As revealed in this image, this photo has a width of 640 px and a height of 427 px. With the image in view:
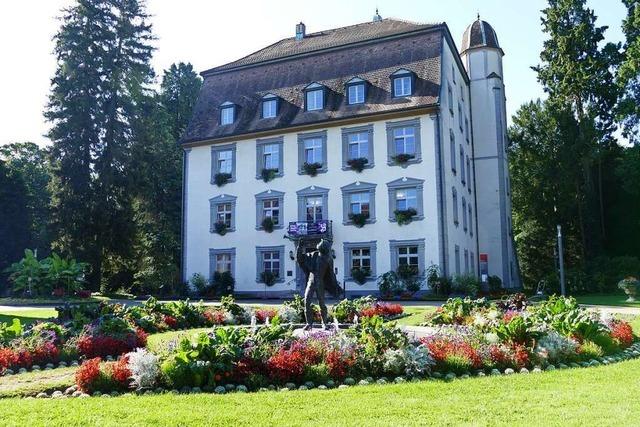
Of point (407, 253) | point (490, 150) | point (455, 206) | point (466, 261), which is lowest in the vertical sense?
point (466, 261)

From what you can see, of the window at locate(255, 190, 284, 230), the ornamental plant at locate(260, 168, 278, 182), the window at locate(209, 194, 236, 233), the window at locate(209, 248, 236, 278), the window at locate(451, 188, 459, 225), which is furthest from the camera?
the window at locate(209, 194, 236, 233)

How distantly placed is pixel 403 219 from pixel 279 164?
26.6ft

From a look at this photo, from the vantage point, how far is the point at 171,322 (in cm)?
1620

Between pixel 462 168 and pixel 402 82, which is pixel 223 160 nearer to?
pixel 402 82

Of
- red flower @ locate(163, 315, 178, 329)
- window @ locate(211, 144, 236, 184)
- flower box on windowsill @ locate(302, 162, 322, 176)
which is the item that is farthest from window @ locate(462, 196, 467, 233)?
red flower @ locate(163, 315, 178, 329)

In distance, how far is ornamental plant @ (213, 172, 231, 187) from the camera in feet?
115

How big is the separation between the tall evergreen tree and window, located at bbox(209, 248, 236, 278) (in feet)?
22.4

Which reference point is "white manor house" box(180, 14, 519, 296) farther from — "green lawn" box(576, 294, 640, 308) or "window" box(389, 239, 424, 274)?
"green lawn" box(576, 294, 640, 308)

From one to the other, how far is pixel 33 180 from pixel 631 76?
50072mm

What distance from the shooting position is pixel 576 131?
133 ft

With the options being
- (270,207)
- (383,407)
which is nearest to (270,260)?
(270,207)

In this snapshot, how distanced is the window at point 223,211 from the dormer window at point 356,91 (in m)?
8.90

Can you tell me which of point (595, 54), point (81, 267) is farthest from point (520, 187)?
point (81, 267)

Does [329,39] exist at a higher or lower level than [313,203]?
higher
